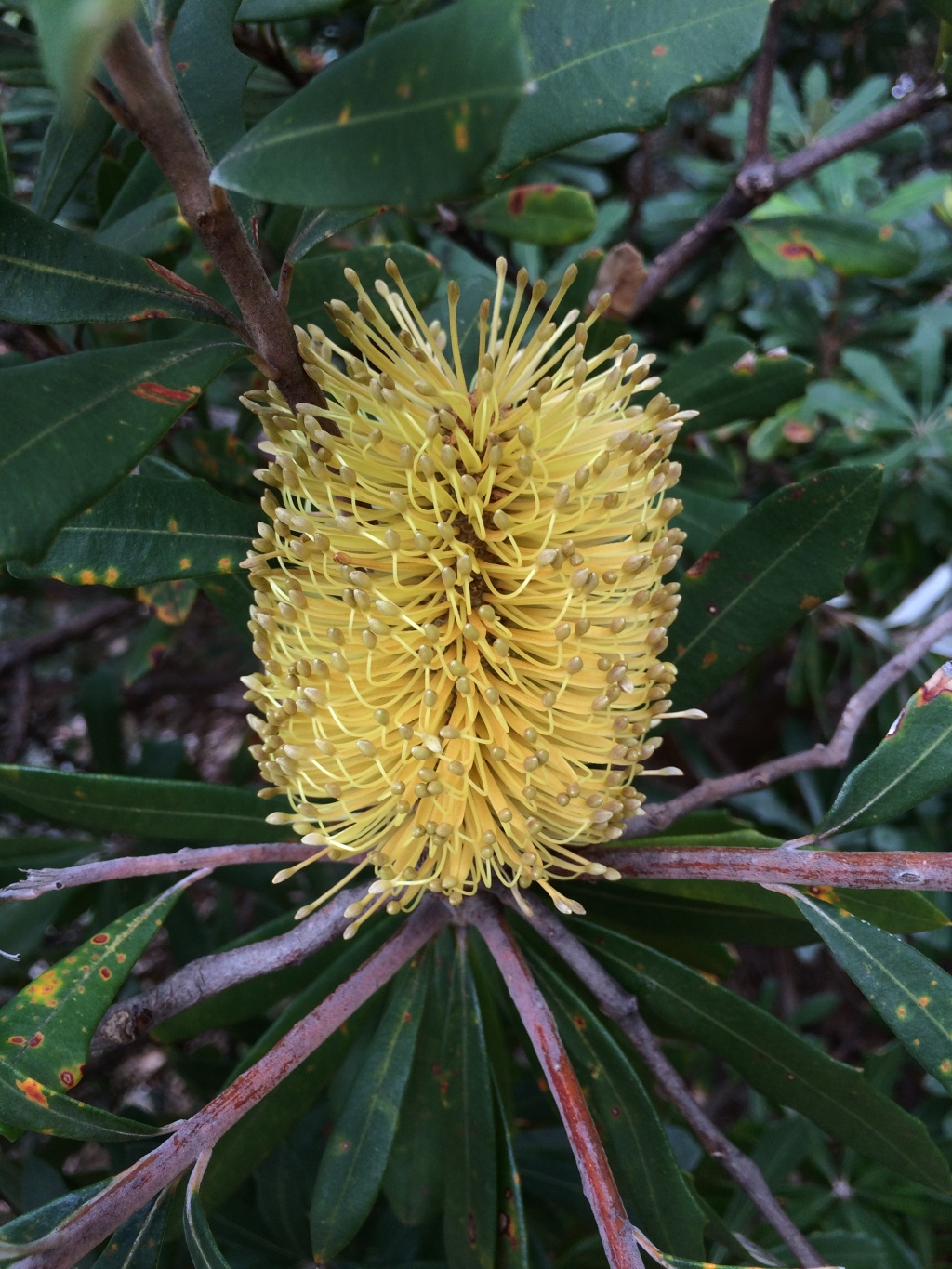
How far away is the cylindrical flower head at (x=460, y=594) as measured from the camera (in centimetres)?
72

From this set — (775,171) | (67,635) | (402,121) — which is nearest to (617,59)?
(402,121)

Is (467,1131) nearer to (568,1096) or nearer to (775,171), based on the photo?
(568,1096)

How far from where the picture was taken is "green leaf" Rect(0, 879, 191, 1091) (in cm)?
67

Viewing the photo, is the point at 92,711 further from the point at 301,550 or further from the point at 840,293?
the point at 840,293

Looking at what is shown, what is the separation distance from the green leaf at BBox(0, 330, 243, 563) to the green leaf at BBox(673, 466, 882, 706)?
21.9 inches

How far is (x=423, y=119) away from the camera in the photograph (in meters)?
0.41

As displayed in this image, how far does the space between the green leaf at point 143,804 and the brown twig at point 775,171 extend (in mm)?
913

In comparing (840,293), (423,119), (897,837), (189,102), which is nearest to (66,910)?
(189,102)

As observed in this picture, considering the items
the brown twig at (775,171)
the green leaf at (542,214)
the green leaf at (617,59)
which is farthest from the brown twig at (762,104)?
the green leaf at (617,59)

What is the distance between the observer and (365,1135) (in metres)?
0.86

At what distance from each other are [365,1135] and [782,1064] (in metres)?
0.41

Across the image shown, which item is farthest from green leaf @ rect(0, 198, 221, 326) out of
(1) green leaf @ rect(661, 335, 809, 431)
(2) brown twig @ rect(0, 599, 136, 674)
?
(2) brown twig @ rect(0, 599, 136, 674)

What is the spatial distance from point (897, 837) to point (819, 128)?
1.50m

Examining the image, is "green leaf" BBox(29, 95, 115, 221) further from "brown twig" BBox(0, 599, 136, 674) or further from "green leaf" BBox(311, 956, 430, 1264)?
"brown twig" BBox(0, 599, 136, 674)
